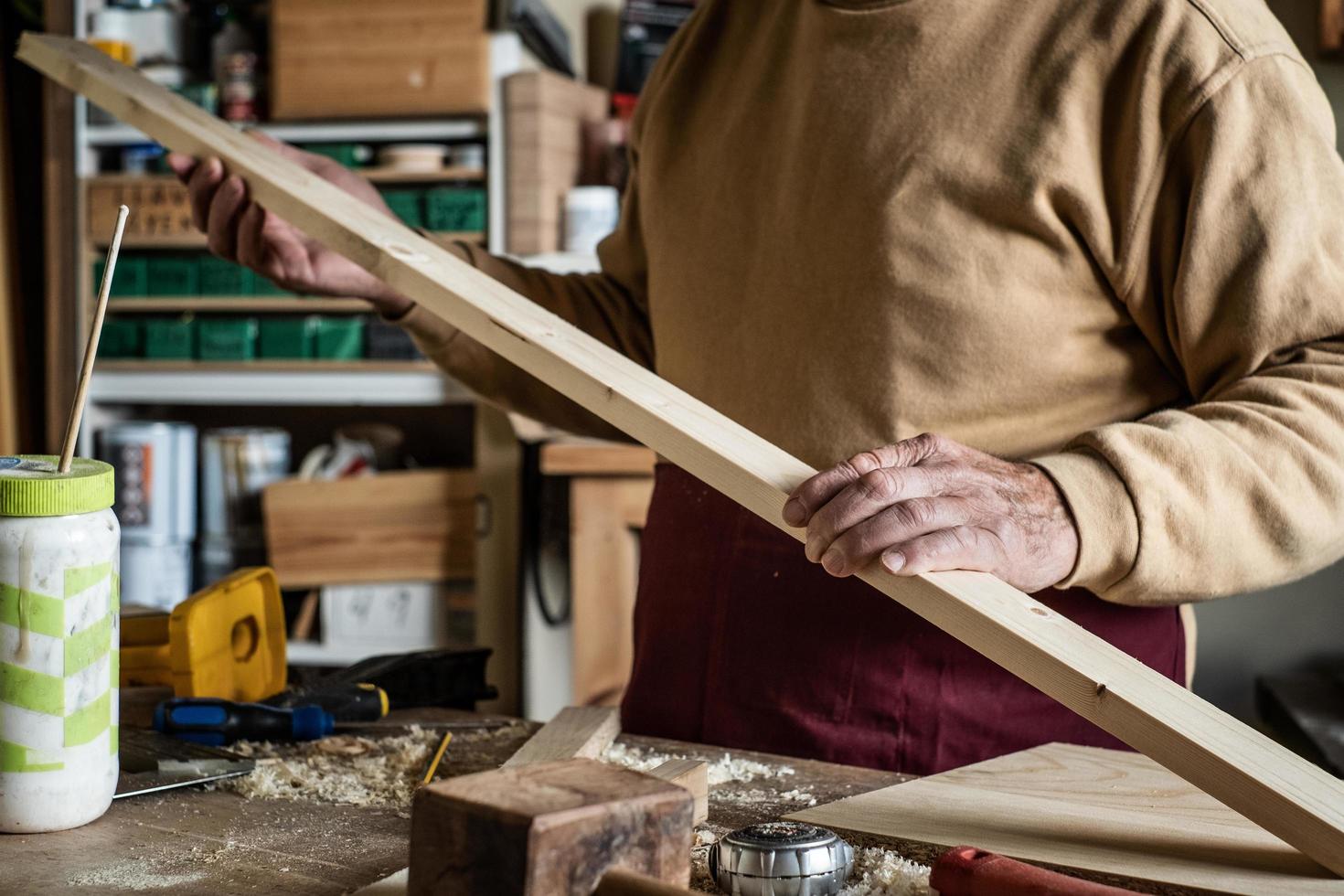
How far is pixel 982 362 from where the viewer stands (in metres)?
0.97

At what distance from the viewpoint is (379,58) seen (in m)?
2.25

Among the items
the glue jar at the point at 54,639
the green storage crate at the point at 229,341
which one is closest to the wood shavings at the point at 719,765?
the glue jar at the point at 54,639

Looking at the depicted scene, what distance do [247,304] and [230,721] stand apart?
1580 mm

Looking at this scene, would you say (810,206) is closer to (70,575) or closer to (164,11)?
(70,575)

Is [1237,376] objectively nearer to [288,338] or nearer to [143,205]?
[288,338]

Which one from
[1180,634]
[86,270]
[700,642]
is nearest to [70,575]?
[700,642]

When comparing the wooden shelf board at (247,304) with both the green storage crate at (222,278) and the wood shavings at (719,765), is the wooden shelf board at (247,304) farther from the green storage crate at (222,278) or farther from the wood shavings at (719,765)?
the wood shavings at (719,765)

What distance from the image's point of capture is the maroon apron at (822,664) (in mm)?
992

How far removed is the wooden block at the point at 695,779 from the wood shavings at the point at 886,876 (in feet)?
0.34

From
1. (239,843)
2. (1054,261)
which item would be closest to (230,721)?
(239,843)

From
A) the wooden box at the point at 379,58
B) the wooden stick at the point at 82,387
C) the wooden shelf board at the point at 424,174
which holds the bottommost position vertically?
the wooden stick at the point at 82,387

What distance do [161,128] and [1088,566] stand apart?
91cm

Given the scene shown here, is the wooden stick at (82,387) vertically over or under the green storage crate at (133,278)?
over

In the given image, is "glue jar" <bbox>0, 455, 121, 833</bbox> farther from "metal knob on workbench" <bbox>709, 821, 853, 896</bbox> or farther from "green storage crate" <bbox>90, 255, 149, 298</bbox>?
"green storage crate" <bbox>90, 255, 149, 298</bbox>
